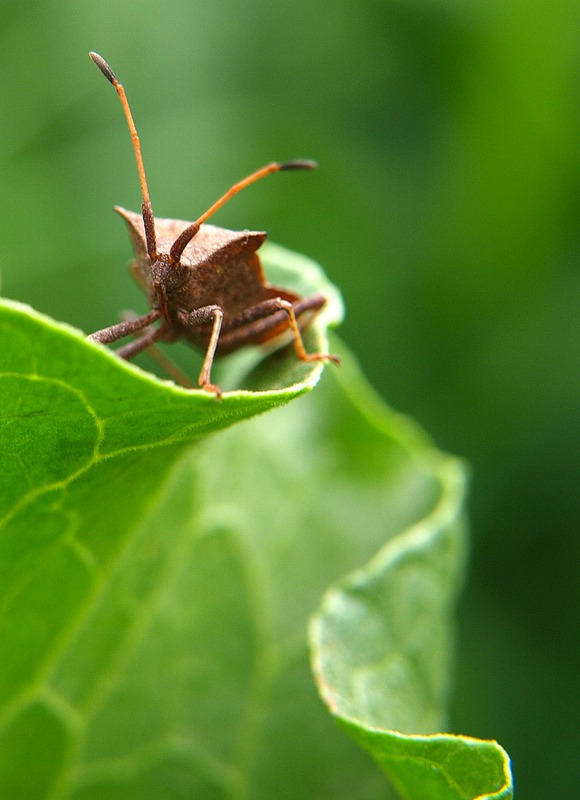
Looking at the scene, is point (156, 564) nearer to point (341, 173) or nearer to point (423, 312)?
point (423, 312)

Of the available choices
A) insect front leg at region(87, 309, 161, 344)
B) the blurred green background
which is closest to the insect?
insect front leg at region(87, 309, 161, 344)

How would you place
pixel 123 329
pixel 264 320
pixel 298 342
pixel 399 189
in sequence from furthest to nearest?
pixel 399 189 → pixel 264 320 → pixel 123 329 → pixel 298 342

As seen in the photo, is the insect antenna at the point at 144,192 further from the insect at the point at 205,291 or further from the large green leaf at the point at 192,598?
the large green leaf at the point at 192,598

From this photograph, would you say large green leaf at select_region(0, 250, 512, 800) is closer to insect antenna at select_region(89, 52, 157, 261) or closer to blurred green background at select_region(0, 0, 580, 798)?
insect antenna at select_region(89, 52, 157, 261)

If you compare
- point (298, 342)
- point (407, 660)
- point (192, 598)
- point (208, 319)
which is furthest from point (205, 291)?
point (407, 660)

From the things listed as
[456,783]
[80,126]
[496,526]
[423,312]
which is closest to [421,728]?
[456,783]

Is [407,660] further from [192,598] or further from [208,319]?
[208,319]

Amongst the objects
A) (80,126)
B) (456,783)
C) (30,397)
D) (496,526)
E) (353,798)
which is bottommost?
(496,526)
